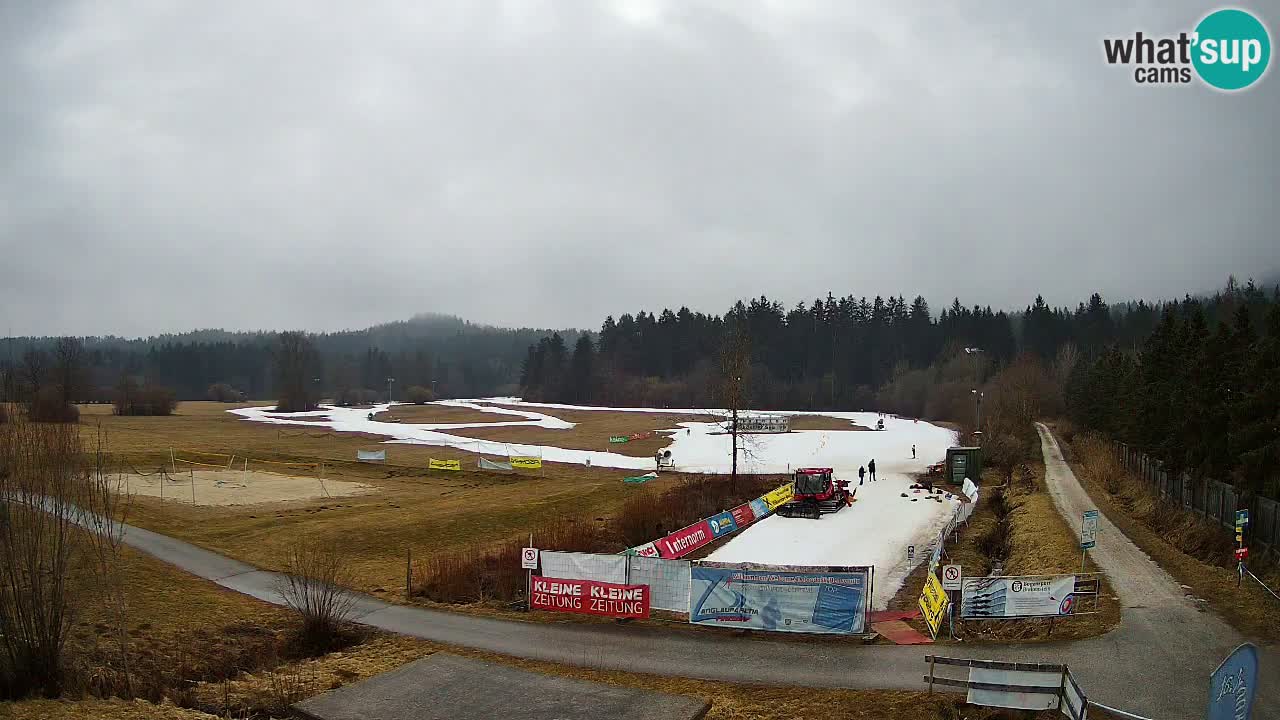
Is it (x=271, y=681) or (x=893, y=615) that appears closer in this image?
(x=271, y=681)

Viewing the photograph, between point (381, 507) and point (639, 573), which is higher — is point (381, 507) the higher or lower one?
the lower one

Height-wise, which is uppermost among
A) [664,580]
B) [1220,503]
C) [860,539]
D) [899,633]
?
[1220,503]

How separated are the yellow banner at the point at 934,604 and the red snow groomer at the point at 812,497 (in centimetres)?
2023

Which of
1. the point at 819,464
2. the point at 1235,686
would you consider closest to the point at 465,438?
the point at 819,464

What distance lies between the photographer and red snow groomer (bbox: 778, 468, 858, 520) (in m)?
39.5

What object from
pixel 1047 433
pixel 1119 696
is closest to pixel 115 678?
pixel 1119 696

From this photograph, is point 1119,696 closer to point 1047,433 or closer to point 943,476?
point 943,476

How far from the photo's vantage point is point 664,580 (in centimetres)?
1989

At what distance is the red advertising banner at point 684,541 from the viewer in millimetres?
28514

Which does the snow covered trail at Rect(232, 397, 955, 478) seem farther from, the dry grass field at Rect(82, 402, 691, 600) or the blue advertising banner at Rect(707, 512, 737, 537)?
the blue advertising banner at Rect(707, 512, 737, 537)

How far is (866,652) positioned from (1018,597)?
4.59 meters

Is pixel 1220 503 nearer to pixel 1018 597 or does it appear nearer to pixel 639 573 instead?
pixel 1018 597

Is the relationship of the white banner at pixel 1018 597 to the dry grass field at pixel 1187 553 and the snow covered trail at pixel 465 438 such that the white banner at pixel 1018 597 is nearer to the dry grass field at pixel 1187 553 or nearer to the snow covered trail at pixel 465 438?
the dry grass field at pixel 1187 553

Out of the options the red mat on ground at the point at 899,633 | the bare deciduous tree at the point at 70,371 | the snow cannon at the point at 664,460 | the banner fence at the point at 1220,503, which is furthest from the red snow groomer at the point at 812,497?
the bare deciduous tree at the point at 70,371
